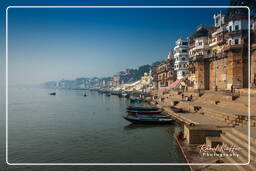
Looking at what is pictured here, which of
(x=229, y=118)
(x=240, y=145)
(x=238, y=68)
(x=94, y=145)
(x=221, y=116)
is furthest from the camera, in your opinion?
(x=238, y=68)

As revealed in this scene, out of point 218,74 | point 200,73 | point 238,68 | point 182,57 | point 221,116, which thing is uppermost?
point 182,57

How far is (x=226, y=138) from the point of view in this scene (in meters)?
11.6


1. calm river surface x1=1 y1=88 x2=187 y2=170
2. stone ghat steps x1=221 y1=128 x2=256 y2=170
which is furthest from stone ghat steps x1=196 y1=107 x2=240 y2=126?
stone ghat steps x1=221 y1=128 x2=256 y2=170

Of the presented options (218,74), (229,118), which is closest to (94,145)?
(229,118)

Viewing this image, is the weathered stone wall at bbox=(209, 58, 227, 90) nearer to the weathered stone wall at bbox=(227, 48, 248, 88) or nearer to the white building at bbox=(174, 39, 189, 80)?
the weathered stone wall at bbox=(227, 48, 248, 88)

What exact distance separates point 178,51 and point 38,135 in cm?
4251

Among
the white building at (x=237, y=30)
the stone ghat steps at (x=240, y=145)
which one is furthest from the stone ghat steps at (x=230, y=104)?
the white building at (x=237, y=30)

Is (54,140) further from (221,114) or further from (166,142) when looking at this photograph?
(221,114)

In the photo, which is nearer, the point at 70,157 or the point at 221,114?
the point at 70,157

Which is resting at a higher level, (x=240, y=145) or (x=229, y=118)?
(x=229, y=118)

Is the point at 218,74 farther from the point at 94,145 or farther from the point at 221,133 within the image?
the point at 94,145

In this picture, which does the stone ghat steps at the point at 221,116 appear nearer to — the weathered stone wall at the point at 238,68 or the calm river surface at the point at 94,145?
the calm river surface at the point at 94,145

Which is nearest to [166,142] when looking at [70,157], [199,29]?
[70,157]

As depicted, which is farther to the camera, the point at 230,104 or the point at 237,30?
the point at 237,30
